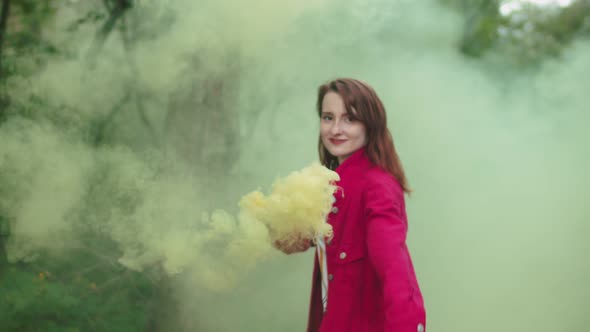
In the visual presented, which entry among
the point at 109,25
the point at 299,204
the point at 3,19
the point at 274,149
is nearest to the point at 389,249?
the point at 299,204

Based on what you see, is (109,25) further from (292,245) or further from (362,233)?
(362,233)

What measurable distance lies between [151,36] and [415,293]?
1.88 meters

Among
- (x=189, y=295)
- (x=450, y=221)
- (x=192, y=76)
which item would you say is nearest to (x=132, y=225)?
(x=189, y=295)

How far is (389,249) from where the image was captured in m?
1.67

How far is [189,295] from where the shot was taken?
2.81 m

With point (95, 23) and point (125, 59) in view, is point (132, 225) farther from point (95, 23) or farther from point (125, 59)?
point (95, 23)

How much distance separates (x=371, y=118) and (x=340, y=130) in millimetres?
119

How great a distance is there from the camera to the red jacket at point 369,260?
5.40 feet

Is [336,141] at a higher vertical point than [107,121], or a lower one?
lower

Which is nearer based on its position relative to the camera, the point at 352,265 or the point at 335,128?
the point at 352,265

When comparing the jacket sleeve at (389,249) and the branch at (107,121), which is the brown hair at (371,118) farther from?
the branch at (107,121)

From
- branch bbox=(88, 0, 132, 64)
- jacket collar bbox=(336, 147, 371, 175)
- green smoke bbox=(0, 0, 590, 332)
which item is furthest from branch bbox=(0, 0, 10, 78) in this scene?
jacket collar bbox=(336, 147, 371, 175)

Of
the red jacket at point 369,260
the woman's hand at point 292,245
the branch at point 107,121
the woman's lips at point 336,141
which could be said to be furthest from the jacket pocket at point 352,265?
the branch at point 107,121

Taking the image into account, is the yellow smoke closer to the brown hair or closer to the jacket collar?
the jacket collar
